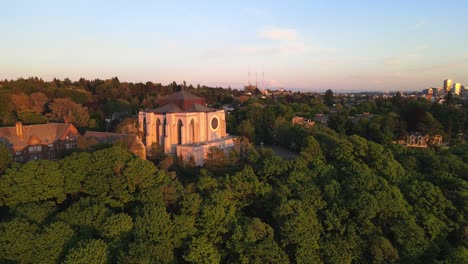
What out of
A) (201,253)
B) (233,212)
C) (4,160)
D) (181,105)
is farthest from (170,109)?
→ (201,253)

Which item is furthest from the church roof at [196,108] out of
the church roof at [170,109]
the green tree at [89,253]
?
the green tree at [89,253]

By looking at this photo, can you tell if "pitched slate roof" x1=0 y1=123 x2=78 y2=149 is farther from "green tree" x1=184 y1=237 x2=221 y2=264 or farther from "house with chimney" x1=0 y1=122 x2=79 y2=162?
"green tree" x1=184 y1=237 x2=221 y2=264

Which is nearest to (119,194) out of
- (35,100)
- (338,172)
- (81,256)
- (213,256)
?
(81,256)

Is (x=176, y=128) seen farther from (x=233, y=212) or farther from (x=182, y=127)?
(x=233, y=212)

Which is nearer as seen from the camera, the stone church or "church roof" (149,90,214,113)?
the stone church

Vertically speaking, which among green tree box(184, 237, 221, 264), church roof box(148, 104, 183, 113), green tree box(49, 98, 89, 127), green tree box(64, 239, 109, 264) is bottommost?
green tree box(184, 237, 221, 264)

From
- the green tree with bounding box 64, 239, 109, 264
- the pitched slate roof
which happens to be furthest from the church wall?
the green tree with bounding box 64, 239, 109, 264

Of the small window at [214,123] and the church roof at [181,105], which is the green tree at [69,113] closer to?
the church roof at [181,105]
